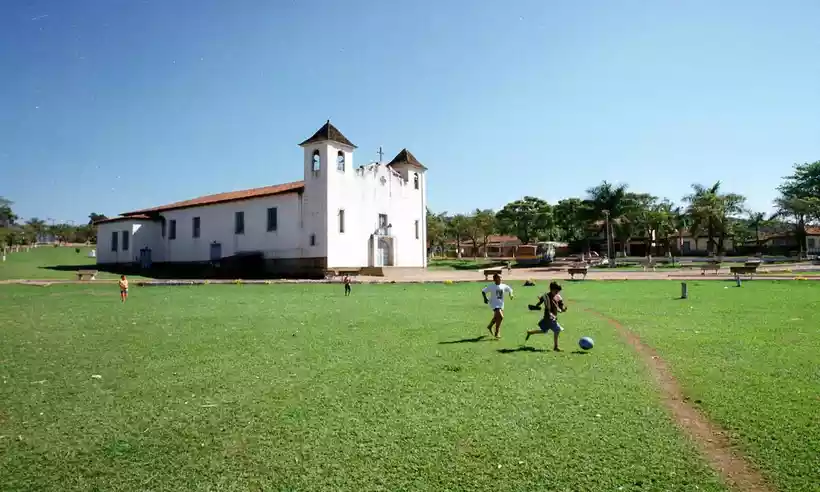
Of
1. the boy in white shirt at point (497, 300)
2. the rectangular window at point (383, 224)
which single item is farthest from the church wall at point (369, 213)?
the boy in white shirt at point (497, 300)

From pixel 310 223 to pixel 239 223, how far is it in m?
7.82

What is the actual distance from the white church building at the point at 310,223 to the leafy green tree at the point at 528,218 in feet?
93.7

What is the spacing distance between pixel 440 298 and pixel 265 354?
463 inches

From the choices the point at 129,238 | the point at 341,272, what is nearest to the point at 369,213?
the point at 341,272

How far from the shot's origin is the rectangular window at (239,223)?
143 ft

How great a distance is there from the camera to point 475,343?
387 inches

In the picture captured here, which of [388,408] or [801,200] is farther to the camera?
[801,200]

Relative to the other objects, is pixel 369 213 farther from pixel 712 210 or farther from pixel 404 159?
pixel 712 210

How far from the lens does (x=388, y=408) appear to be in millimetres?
5852

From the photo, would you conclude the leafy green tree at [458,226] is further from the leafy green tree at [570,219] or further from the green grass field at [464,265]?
the green grass field at [464,265]

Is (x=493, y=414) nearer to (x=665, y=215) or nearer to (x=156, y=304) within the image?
(x=156, y=304)

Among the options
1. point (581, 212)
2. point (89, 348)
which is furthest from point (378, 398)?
point (581, 212)

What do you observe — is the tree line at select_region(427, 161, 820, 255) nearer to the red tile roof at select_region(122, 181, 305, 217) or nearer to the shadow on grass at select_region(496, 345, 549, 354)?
the red tile roof at select_region(122, 181, 305, 217)

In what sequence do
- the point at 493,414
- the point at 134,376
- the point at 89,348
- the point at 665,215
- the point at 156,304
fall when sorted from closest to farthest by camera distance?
the point at 493,414 < the point at 134,376 < the point at 89,348 < the point at 156,304 < the point at 665,215
